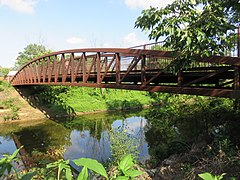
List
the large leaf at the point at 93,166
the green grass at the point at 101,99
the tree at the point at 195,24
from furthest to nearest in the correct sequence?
the green grass at the point at 101,99 < the tree at the point at 195,24 < the large leaf at the point at 93,166

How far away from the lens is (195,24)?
3.41m

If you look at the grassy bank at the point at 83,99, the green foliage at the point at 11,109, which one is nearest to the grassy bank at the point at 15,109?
the green foliage at the point at 11,109

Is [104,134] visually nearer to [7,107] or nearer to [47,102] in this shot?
[47,102]

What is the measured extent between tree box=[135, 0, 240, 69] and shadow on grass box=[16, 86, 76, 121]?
1818 centimetres

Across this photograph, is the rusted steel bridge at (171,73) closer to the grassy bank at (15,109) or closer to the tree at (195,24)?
the tree at (195,24)

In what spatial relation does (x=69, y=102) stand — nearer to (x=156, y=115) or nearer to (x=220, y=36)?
(x=156, y=115)

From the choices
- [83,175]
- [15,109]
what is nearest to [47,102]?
[15,109]

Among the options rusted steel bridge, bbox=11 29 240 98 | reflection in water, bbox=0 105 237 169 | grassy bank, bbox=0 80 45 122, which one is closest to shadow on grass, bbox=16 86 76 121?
grassy bank, bbox=0 80 45 122

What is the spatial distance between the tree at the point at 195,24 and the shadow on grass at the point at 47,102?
18.2 m

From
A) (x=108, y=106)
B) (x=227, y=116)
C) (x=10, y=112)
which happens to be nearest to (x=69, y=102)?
(x=108, y=106)

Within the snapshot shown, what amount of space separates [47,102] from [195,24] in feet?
73.2

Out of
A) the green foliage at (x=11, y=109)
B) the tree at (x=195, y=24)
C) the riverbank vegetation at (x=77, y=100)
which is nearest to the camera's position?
the tree at (x=195, y=24)

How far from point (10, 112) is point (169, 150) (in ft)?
53.5

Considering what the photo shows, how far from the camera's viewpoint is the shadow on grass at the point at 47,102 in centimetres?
→ 2178
